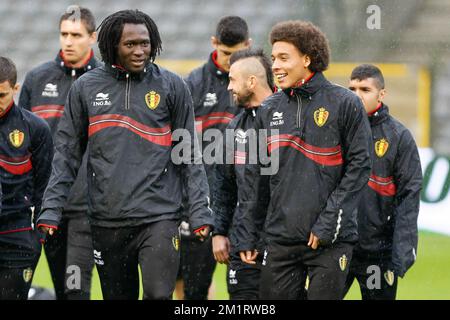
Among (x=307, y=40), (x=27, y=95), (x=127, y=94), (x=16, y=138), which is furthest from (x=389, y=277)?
(x=27, y=95)

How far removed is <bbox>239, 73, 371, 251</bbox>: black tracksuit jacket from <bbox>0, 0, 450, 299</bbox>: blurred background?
28.4 feet

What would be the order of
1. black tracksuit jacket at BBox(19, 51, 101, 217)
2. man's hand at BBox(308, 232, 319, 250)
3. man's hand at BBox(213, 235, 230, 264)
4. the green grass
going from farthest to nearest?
the green grass
black tracksuit jacket at BBox(19, 51, 101, 217)
man's hand at BBox(213, 235, 230, 264)
man's hand at BBox(308, 232, 319, 250)

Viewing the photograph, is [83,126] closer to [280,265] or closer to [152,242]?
[152,242]

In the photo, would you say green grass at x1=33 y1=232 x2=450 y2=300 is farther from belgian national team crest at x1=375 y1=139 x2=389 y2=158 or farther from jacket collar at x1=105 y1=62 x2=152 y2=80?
jacket collar at x1=105 y1=62 x2=152 y2=80

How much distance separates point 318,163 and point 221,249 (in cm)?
123

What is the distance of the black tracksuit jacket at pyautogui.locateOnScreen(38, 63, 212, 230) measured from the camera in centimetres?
566

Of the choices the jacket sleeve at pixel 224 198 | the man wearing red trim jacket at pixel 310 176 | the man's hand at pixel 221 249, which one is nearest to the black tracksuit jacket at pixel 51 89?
the jacket sleeve at pixel 224 198

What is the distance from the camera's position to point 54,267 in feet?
24.4

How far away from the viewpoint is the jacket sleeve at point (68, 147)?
228 inches

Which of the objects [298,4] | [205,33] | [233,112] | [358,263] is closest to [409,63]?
[298,4]

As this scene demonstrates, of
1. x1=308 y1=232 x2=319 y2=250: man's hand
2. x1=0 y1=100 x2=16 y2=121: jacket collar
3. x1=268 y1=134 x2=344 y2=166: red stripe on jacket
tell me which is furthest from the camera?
x1=0 y1=100 x2=16 y2=121: jacket collar

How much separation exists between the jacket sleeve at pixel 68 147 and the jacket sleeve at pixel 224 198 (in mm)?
1129

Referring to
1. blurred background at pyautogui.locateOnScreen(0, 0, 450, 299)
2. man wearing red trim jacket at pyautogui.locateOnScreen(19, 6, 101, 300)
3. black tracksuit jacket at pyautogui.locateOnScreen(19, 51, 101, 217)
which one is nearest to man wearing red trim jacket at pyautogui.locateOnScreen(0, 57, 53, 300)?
man wearing red trim jacket at pyautogui.locateOnScreen(19, 6, 101, 300)
